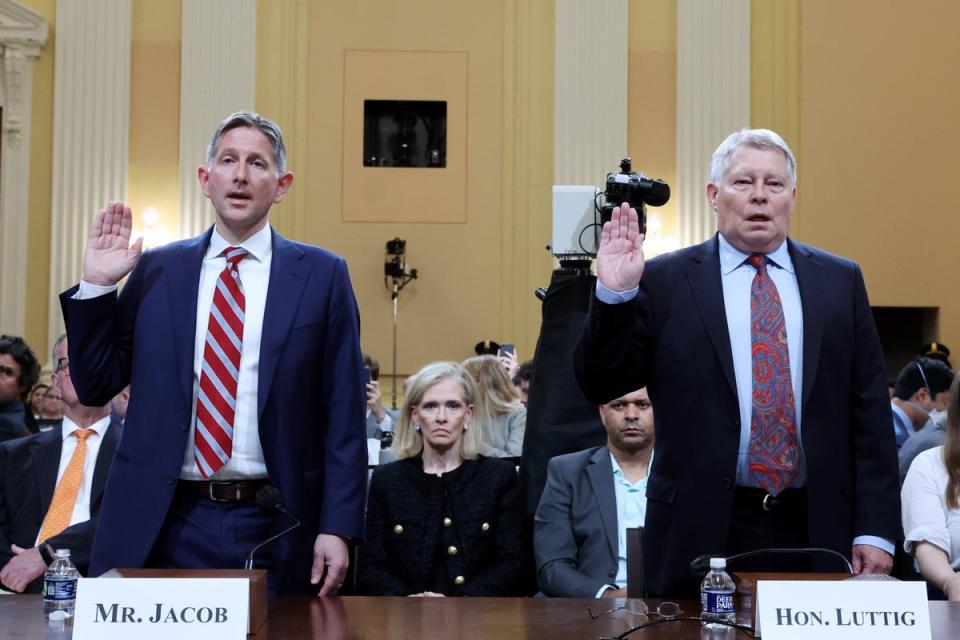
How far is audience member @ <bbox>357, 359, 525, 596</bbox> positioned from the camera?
4086 millimetres

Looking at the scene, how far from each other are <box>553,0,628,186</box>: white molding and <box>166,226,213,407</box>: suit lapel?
8.25 m

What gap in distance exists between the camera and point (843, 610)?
6.67 feet

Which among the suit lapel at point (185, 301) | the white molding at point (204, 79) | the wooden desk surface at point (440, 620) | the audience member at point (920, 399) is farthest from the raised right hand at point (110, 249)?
the white molding at point (204, 79)

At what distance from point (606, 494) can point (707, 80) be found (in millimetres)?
7680

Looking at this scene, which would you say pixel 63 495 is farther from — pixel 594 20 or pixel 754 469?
pixel 594 20

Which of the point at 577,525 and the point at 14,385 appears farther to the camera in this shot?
the point at 14,385

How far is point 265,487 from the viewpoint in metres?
2.66

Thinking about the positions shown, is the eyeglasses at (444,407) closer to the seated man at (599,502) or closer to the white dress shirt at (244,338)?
the seated man at (599,502)

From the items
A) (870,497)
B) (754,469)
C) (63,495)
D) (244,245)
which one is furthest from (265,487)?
(63,495)

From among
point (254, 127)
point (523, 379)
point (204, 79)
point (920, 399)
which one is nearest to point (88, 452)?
point (254, 127)

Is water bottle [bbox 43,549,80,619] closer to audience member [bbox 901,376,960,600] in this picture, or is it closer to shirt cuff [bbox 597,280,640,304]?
shirt cuff [bbox 597,280,640,304]

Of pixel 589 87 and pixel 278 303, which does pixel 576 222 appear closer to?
pixel 278 303

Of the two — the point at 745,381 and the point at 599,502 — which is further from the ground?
the point at 745,381

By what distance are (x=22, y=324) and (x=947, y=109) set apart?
26.8 ft
